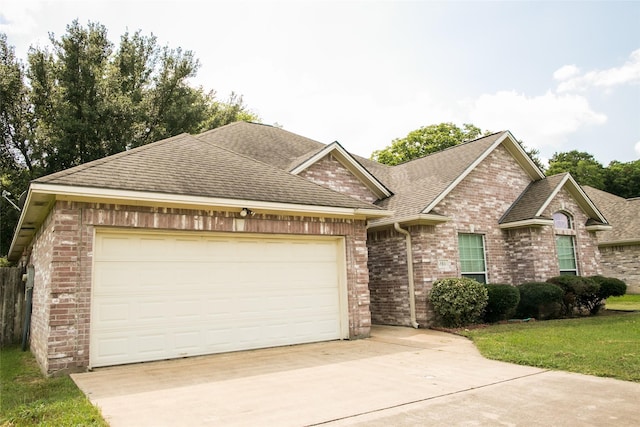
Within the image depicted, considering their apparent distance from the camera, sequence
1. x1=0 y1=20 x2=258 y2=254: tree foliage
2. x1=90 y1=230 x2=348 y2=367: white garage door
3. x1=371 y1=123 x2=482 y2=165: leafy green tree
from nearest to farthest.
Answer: x1=90 y1=230 x2=348 y2=367: white garage door, x1=0 y1=20 x2=258 y2=254: tree foliage, x1=371 y1=123 x2=482 y2=165: leafy green tree

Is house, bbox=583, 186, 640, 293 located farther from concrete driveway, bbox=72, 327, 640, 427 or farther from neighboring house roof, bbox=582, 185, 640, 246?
concrete driveway, bbox=72, 327, 640, 427

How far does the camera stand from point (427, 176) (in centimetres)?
1552

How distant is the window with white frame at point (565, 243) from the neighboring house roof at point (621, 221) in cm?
692

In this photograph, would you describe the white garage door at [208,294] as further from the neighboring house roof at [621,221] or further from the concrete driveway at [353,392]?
the neighboring house roof at [621,221]

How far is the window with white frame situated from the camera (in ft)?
51.9

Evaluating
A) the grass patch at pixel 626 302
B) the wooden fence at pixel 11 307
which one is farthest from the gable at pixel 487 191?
the wooden fence at pixel 11 307

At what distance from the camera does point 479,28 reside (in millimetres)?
11766

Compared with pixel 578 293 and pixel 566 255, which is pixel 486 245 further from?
pixel 566 255

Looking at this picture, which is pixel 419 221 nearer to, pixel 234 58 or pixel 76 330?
pixel 234 58

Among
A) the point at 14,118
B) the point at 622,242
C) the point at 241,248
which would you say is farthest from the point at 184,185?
the point at 622,242

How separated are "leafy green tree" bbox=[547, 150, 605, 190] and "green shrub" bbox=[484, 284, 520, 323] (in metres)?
42.0

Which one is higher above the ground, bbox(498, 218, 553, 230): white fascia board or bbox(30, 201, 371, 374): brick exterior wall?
bbox(498, 218, 553, 230): white fascia board

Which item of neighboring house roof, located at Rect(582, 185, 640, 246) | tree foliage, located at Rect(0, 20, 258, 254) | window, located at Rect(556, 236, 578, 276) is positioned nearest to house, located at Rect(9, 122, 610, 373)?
window, located at Rect(556, 236, 578, 276)

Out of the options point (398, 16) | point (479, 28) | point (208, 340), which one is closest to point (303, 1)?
point (398, 16)
